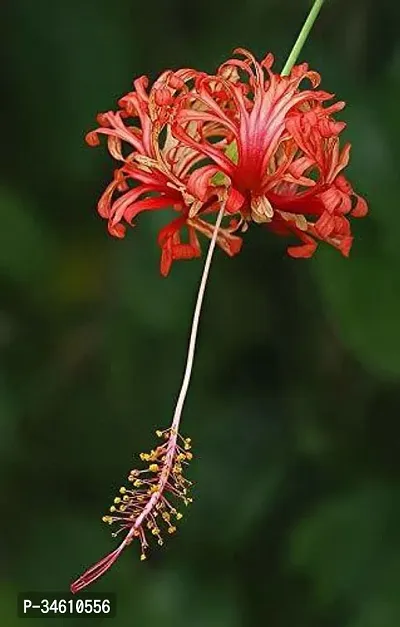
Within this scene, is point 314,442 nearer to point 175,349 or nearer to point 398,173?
point 175,349

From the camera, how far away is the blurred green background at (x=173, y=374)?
1.78 m

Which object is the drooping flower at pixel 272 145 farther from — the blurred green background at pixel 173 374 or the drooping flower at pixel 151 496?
the blurred green background at pixel 173 374

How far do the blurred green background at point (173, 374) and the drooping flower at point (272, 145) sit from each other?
0.63 meters

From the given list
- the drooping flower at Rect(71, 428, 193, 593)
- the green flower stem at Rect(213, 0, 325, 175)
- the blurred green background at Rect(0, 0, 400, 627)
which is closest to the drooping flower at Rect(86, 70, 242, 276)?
the green flower stem at Rect(213, 0, 325, 175)

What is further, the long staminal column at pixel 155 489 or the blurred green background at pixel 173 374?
the blurred green background at pixel 173 374

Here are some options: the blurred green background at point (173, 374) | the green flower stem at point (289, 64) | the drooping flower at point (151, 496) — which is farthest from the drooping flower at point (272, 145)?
the blurred green background at point (173, 374)

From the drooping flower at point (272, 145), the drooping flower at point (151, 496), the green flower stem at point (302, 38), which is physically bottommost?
the drooping flower at point (151, 496)

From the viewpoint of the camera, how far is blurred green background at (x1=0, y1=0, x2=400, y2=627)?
1.78 m

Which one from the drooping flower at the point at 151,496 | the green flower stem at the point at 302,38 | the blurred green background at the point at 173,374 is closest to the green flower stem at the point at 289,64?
the green flower stem at the point at 302,38

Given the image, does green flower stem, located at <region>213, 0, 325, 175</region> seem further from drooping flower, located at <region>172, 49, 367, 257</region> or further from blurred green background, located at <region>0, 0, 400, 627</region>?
blurred green background, located at <region>0, 0, 400, 627</region>

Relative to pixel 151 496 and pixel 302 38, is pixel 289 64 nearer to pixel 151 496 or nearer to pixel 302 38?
pixel 302 38

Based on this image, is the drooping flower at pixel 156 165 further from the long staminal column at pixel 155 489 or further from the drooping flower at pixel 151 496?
the drooping flower at pixel 151 496

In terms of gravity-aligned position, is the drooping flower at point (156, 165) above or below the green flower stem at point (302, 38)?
below

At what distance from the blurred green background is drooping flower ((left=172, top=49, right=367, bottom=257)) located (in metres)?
0.63
